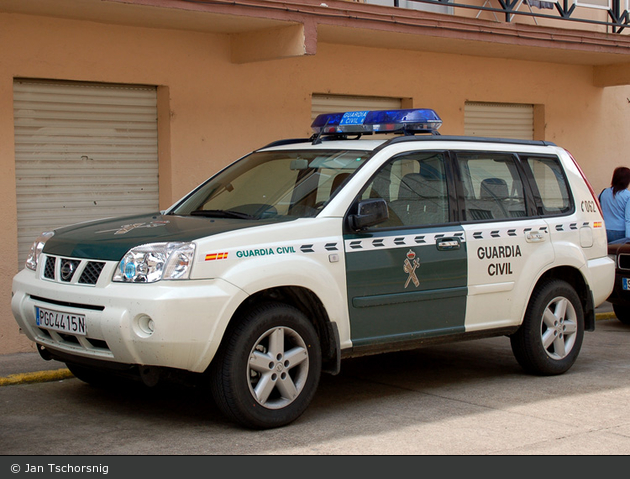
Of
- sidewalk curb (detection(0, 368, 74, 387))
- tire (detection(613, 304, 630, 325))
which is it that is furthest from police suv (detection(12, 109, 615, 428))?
tire (detection(613, 304, 630, 325))

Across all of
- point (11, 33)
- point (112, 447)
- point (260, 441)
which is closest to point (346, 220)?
point (260, 441)

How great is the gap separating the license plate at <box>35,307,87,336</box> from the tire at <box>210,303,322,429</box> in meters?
0.85

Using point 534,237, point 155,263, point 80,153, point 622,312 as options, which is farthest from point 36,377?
point 622,312

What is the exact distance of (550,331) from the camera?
23.1ft

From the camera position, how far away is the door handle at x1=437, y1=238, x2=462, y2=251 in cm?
619

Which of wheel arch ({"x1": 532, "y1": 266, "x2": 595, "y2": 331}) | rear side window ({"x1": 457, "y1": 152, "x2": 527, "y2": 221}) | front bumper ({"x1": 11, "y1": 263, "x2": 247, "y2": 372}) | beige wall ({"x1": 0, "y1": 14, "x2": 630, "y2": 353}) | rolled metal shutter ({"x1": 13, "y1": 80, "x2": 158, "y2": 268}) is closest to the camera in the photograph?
front bumper ({"x1": 11, "y1": 263, "x2": 247, "y2": 372})

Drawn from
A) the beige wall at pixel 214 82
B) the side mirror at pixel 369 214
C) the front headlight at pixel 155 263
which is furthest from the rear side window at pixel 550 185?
the beige wall at pixel 214 82

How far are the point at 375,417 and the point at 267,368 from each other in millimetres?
931

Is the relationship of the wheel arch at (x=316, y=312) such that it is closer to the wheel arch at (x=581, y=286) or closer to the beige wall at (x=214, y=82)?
the wheel arch at (x=581, y=286)

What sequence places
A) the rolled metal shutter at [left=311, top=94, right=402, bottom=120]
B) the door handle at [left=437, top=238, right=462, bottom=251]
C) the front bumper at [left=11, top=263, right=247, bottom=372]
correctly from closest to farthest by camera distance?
the front bumper at [left=11, top=263, right=247, bottom=372] → the door handle at [left=437, top=238, right=462, bottom=251] → the rolled metal shutter at [left=311, top=94, right=402, bottom=120]

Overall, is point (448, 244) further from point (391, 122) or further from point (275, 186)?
point (275, 186)

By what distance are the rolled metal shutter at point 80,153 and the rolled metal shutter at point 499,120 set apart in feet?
16.0

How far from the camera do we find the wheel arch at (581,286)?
7227 millimetres

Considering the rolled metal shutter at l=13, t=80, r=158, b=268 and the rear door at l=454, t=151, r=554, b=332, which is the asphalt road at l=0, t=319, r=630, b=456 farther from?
the rolled metal shutter at l=13, t=80, r=158, b=268
